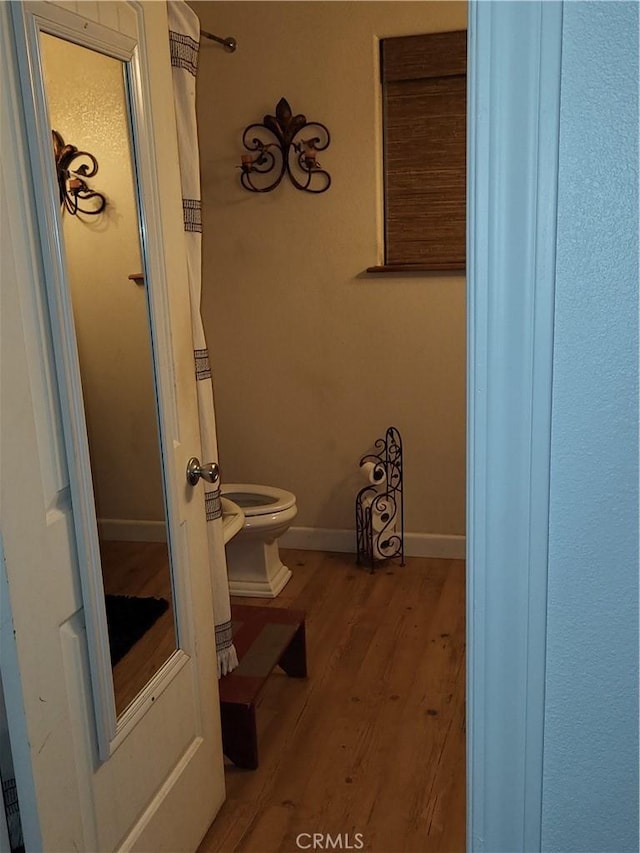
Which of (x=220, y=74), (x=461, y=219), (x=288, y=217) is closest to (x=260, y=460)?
(x=288, y=217)

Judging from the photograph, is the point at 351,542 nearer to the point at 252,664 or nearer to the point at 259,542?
the point at 259,542

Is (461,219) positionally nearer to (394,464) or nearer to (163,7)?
(394,464)

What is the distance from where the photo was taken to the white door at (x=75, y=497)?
1.35m

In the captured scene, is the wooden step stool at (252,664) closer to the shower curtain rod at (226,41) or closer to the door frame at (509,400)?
the door frame at (509,400)

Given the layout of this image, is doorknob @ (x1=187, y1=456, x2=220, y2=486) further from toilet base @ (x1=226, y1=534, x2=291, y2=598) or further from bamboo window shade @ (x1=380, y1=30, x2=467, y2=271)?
bamboo window shade @ (x1=380, y1=30, x2=467, y2=271)

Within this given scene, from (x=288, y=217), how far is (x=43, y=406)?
243 cm

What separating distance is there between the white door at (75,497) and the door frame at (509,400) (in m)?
0.78

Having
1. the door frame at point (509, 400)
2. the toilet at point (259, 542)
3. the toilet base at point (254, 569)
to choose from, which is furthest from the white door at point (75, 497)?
the toilet base at point (254, 569)

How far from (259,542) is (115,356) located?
1.90 metres

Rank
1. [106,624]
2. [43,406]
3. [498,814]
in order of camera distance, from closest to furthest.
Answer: [498,814]
[43,406]
[106,624]

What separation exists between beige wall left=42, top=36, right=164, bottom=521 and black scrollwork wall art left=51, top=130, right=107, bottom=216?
0.01 meters

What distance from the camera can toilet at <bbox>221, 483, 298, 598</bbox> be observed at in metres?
3.36

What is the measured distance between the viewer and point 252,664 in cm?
254

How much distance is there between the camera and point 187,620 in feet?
6.53
